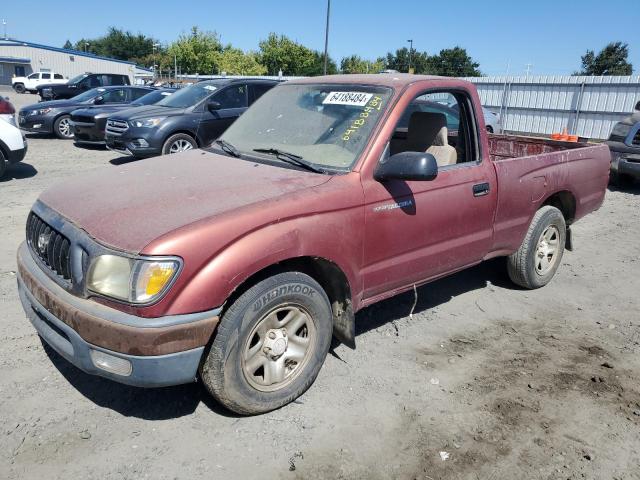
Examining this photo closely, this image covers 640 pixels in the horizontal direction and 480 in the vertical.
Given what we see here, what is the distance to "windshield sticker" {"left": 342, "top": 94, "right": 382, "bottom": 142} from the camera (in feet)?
11.1

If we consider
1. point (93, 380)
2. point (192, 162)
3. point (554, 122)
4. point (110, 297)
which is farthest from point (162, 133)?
point (554, 122)

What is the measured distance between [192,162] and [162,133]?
662 centimetres

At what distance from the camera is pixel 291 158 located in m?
3.41

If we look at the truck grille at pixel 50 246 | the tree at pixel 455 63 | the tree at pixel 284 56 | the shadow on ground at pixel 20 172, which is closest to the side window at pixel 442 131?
the truck grille at pixel 50 246

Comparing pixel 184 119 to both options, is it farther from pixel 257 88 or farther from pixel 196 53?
pixel 196 53

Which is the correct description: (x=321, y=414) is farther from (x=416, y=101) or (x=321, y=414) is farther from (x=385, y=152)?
(x=416, y=101)

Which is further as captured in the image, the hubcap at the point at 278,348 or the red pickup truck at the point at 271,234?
the hubcap at the point at 278,348

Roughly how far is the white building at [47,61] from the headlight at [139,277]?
230ft

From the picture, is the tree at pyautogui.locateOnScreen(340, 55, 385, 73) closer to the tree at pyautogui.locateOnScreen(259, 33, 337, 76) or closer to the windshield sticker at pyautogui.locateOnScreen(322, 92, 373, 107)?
the tree at pyautogui.locateOnScreen(259, 33, 337, 76)

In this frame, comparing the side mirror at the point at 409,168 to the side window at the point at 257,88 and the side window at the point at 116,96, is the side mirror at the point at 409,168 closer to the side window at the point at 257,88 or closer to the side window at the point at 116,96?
the side window at the point at 257,88

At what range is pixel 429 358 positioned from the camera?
372 centimetres

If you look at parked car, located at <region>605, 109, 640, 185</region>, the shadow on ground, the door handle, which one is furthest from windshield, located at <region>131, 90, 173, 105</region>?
the door handle

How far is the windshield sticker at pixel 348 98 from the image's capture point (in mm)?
3539

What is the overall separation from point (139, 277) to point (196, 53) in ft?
239
